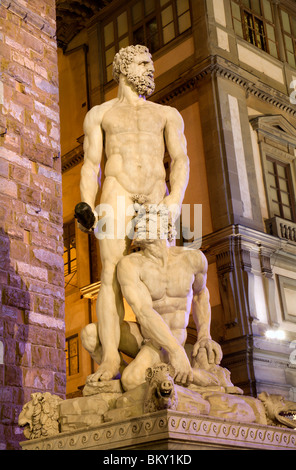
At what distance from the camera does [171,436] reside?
383cm

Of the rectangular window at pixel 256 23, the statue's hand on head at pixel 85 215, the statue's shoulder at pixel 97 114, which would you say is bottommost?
the statue's hand on head at pixel 85 215

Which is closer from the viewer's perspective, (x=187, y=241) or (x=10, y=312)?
(x=10, y=312)

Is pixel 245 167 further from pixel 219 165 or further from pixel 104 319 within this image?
pixel 104 319

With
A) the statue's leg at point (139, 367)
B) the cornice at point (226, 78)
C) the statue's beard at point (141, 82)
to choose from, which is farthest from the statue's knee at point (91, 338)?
the cornice at point (226, 78)

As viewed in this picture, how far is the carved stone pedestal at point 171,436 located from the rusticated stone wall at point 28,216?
2504mm

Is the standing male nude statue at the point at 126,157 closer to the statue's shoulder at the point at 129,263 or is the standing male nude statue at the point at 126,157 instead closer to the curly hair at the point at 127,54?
the curly hair at the point at 127,54

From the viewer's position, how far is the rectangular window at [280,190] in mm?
16109

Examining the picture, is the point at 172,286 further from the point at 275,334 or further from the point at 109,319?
the point at 275,334

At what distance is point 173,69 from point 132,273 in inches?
489

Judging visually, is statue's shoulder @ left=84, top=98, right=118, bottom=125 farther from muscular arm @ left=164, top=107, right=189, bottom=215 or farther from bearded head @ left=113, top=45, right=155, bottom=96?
muscular arm @ left=164, top=107, right=189, bottom=215

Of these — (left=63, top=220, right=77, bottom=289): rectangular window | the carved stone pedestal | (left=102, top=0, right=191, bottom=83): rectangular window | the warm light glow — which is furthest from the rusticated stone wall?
(left=63, top=220, right=77, bottom=289): rectangular window

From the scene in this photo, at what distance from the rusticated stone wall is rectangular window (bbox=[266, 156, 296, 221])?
27.7 ft

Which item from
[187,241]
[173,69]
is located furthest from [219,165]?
[173,69]

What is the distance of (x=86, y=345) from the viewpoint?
5.12 meters
